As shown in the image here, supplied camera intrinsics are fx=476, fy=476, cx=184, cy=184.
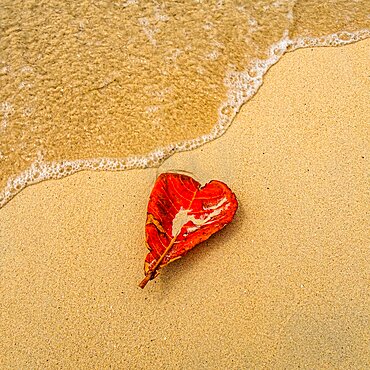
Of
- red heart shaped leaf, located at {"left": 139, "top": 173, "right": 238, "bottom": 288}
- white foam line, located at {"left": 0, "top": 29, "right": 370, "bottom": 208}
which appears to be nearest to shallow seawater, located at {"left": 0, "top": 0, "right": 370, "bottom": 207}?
white foam line, located at {"left": 0, "top": 29, "right": 370, "bottom": 208}

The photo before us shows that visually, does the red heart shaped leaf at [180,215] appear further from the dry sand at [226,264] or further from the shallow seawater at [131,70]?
the shallow seawater at [131,70]

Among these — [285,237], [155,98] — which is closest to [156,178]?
[155,98]

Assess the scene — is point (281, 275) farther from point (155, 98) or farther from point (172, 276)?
point (155, 98)

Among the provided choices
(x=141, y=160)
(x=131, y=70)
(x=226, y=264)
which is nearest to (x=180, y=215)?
(x=226, y=264)

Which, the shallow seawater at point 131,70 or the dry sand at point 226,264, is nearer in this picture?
the dry sand at point 226,264

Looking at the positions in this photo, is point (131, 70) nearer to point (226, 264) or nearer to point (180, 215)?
point (180, 215)

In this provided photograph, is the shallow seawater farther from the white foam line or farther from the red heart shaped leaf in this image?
the red heart shaped leaf

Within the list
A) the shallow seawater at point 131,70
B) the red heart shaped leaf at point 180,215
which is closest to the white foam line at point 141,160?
the shallow seawater at point 131,70
